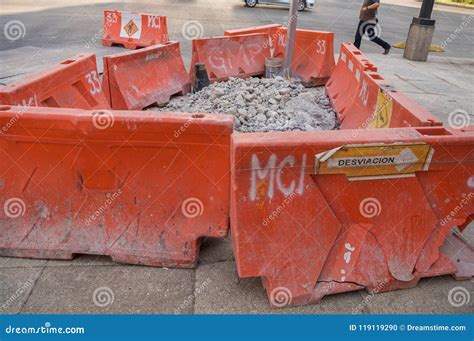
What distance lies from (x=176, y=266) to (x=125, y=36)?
1123 cm

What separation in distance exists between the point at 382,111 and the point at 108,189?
3086 millimetres

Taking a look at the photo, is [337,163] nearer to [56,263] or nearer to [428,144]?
[428,144]

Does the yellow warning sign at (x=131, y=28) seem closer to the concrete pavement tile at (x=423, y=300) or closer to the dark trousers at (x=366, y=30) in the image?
the dark trousers at (x=366, y=30)

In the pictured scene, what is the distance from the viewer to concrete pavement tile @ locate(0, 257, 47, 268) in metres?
3.27

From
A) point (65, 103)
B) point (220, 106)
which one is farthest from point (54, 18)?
point (65, 103)

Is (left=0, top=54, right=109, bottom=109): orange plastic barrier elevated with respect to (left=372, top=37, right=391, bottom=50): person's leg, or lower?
elevated

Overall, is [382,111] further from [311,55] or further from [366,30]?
[366,30]

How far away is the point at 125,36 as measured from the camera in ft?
42.2

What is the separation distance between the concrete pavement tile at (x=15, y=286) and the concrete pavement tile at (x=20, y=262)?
40 millimetres

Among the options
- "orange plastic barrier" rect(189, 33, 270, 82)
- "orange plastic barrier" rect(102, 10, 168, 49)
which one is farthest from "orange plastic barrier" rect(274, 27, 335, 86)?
"orange plastic barrier" rect(102, 10, 168, 49)

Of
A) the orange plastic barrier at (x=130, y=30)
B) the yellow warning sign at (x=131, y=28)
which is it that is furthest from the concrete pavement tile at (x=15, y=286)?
the yellow warning sign at (x=131, y=28)

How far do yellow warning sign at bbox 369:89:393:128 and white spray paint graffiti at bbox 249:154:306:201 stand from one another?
1.89 m

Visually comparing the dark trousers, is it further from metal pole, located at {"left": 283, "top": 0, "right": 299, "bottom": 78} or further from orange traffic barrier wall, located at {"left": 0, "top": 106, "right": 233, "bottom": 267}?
orange traffic barrier wall, located at {"left": 0, "top": 106, "right": 233, "bottom": 267}

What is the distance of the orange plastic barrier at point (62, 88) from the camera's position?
3789 mm
